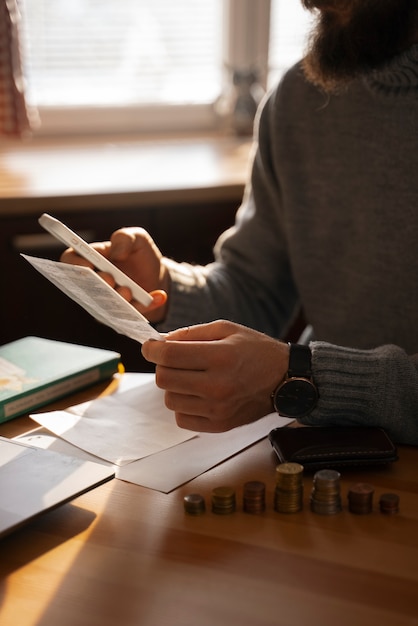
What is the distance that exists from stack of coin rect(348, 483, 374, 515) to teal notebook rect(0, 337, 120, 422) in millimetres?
427

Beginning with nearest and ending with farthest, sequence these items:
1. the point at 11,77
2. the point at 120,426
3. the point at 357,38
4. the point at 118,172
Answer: the point at 120,426, the point at 357,38, the point at 118,172, the point at 11,77

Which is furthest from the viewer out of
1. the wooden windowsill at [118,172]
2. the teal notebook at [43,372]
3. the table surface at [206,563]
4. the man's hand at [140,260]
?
the wooden windowsill at [118,172]

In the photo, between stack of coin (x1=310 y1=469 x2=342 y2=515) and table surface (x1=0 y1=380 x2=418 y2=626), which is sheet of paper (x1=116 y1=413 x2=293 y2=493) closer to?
table surface (x1=0 y1=380 x2=418 y2=626)

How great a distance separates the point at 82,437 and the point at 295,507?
0.28 m

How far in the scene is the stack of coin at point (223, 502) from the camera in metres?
0.83

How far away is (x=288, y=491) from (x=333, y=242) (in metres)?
0.68

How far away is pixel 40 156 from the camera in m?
2.35

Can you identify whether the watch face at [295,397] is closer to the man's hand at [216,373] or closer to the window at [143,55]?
the man's hand at [216,373]

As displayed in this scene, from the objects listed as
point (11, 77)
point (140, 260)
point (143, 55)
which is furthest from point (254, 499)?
point (143, 55)

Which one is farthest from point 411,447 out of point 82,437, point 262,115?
point 262,115

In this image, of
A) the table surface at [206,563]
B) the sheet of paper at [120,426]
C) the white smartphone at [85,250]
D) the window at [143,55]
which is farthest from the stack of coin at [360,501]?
the window at [143,55]

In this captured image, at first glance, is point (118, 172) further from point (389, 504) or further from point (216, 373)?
point (389, 504)

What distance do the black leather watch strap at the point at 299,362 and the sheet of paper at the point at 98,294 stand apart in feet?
0.50

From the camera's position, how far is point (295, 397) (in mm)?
980
